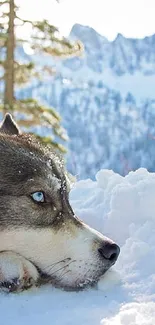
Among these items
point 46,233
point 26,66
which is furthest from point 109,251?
point 26,66

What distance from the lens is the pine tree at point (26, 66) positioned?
824 inches

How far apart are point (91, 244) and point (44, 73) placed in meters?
20.6

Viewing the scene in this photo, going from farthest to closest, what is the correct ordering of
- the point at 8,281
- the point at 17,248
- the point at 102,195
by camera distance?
the point at 102,195, the point at 17,248, the point at 8,281

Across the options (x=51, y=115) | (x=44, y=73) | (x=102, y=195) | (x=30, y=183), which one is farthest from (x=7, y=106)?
(x=30, y=183)

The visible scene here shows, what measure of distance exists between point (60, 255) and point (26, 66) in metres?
19.5

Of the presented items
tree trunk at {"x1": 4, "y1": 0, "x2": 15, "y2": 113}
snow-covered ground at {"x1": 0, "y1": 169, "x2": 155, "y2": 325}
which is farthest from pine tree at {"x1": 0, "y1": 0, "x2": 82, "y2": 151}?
snow-covered ground at {"x1": 0, "y1": 169, "x2": 155, "y2": 325}

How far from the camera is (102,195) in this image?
5.89 metres

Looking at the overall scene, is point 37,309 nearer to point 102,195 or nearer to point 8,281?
point 8,281

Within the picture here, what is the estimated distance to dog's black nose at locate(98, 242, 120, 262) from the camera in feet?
13.4

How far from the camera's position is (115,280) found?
4.07 m

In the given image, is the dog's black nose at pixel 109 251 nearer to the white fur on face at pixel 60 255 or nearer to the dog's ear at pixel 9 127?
the white fur on face at pixel 60 255

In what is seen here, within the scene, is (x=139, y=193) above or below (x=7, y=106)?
below

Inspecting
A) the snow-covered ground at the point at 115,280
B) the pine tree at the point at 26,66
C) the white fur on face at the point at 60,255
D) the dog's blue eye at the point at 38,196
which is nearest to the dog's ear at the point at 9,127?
the snow-covered ground at the point at 115,280

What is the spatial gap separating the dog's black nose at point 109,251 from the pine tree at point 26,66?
51.5ft
